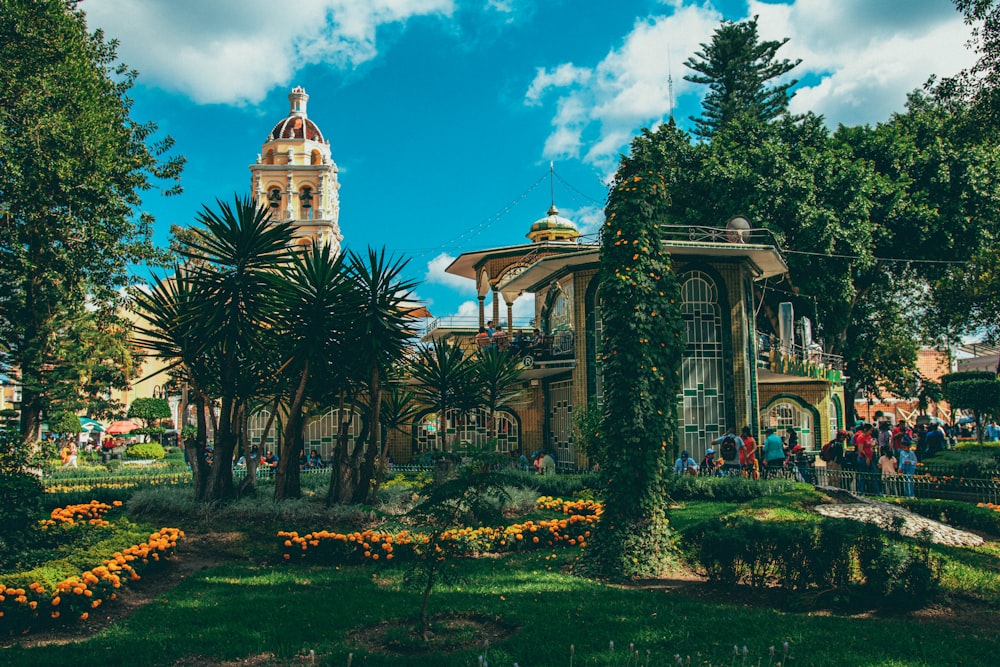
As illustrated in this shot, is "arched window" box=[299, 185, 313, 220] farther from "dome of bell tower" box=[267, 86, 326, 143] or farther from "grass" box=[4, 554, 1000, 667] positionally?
"grass" box=[4, 554, 1000, 667]

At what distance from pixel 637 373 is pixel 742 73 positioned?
103 ft

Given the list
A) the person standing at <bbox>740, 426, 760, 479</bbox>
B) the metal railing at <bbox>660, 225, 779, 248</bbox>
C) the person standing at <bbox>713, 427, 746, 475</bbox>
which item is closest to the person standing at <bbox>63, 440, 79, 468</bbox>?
the person standing at <bbox>713, 427, 746, 475</bbox>

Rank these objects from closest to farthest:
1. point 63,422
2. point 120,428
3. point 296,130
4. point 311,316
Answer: point 311,316
point 63,422
point 120,428
point 296,130

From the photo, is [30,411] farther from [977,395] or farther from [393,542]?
[977,395]

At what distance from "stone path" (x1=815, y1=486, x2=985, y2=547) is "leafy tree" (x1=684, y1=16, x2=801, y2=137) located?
26696mm

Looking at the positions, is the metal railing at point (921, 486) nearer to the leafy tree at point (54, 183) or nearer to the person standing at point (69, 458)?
the leafy tree at point (54, 183)

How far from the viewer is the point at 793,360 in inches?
1103

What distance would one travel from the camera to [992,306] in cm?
2931

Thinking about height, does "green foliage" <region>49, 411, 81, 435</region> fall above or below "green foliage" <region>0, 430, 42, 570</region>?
above

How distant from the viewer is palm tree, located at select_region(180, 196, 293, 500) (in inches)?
540

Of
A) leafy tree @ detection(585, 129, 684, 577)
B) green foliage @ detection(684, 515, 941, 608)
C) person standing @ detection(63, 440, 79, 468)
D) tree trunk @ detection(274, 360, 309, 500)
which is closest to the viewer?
green foliage @ detection(684, 515, 941, 608)

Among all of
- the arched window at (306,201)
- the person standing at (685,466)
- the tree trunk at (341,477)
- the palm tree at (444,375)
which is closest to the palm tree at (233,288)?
the tree trunk at (341,477)

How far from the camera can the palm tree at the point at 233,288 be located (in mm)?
13727

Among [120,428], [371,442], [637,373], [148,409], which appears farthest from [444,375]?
[148,409]
